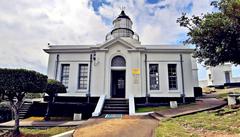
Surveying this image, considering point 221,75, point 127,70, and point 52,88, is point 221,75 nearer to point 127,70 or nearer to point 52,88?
point 127,70

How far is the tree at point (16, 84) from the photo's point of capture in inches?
306

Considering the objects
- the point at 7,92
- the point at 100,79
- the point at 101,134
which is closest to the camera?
the point at 101,134

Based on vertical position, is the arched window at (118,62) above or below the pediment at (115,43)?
below

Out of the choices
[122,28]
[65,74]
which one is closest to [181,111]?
[65,74]

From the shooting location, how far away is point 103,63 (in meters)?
15.0

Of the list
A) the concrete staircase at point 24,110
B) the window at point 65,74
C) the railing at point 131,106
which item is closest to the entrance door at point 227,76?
the railing at point 131,106

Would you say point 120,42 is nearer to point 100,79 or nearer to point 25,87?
point 100,79

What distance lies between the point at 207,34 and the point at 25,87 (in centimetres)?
1053

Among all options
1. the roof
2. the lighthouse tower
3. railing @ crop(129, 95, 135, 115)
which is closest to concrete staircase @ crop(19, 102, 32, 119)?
the roof

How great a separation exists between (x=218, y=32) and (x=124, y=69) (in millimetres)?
7767

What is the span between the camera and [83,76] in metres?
15.5

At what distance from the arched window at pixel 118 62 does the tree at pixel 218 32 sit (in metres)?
5.83

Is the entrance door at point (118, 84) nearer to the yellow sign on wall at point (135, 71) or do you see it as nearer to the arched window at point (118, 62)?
the arched window at point (118, 62)

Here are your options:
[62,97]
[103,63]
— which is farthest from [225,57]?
[62,97]
